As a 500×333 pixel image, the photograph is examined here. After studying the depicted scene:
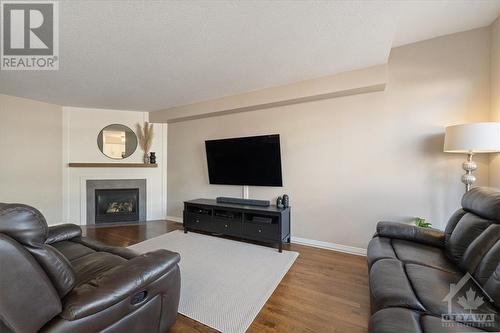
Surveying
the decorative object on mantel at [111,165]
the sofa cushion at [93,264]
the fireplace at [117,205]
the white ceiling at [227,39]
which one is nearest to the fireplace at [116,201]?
the fireplace at [117,205]

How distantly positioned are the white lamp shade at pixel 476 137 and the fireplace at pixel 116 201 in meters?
5.10

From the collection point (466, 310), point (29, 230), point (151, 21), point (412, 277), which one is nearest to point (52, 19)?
point (151, 21)

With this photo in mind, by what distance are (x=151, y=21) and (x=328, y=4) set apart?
4.77ft

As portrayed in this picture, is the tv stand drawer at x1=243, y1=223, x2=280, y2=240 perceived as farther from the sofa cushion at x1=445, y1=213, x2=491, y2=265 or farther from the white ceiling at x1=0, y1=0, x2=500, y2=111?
the white ceiling at x1=0, y1=0, x2=500, y2=111

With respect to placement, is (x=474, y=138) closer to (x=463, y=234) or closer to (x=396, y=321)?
(x=463, y=234)

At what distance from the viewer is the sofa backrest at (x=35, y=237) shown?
3.04 feet

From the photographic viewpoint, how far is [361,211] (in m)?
2.89

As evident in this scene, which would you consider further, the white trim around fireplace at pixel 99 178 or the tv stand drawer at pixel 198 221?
the white trim around fireplace at pixel 99 178

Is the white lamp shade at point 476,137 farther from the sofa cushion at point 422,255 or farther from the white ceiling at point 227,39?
the white ceiling at point 227,39

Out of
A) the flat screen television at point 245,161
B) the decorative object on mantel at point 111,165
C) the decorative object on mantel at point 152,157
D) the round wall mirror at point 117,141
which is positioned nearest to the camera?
the flat screen television at point 245,161

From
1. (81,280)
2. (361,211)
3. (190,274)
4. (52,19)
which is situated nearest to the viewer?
(81,280)

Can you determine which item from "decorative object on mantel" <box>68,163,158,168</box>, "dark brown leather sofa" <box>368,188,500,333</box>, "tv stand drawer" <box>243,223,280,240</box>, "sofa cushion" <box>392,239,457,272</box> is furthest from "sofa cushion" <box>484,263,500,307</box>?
"decorative object on mantel" <box>68,163,158,168</box>

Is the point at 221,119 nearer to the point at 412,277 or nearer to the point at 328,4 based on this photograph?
the point at 328,4

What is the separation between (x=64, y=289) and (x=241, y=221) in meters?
2.35
